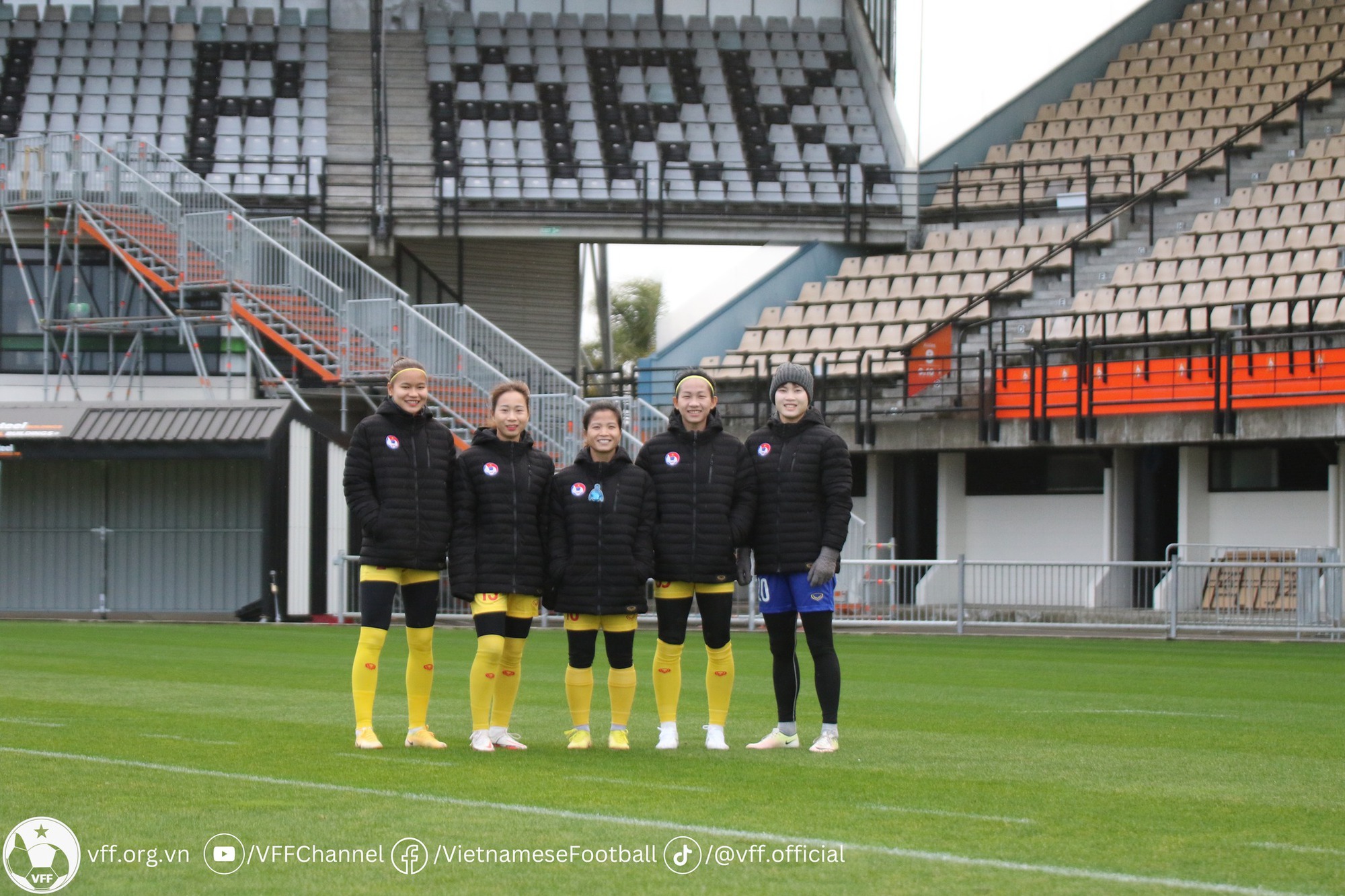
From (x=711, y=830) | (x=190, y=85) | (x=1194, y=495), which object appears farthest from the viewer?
(x=190, y=85)

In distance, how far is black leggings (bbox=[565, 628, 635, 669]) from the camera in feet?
28.1

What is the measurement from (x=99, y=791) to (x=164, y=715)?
10.6ft

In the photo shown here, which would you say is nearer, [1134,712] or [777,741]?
[777,741]

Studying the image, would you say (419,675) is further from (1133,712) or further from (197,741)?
(1133,712)

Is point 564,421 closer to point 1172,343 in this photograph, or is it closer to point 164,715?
point 1172,343

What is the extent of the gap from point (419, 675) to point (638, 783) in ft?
5.76

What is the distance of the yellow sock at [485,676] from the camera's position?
27.5ft

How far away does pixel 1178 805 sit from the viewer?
6.72 meters

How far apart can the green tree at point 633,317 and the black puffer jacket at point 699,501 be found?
3831cm

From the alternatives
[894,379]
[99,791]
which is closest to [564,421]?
[894,379]

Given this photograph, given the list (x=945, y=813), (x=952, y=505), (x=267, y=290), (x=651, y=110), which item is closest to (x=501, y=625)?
(x=945, y=813)

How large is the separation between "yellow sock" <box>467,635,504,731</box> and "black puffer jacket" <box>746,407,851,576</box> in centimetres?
135

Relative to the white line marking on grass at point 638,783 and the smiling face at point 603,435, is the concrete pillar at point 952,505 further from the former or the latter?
the white line marking on grass at point 638,783

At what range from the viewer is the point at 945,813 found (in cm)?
646
